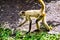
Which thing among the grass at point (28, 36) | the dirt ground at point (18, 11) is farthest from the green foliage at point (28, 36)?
the dirt ground at point (18, 11)

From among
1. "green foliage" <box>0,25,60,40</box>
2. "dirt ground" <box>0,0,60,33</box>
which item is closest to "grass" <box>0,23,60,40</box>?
"green foliage" <box>0,25,60,40</box>

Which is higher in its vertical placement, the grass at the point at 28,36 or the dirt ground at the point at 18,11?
the dirt ground at the point at 18,11

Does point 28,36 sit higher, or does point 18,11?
point 18,11

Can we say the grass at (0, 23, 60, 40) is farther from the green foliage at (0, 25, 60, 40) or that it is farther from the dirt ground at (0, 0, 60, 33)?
the dirt ground at (0, 0, 60, 33)

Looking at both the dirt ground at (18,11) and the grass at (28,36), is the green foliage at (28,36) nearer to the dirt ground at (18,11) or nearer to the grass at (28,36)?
the grass at (28,36)

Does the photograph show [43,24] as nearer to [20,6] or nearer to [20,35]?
[20,35]

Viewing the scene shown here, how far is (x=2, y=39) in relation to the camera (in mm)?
8000

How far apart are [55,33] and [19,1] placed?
3.94 metres

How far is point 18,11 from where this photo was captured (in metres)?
10.9

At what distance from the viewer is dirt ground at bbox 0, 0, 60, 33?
9.39m

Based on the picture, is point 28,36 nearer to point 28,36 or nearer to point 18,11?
point 28,36

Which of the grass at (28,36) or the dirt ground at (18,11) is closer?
the grass at (28,36)

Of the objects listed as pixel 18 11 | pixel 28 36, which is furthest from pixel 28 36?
pixel 18 11

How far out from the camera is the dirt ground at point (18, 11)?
30.8ft
